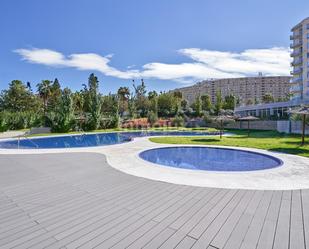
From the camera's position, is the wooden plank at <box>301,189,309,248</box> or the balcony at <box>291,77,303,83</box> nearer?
the wooden plank at <box>301,189,309,248</box>

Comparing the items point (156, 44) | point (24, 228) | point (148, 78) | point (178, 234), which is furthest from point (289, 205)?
point (148, 78)

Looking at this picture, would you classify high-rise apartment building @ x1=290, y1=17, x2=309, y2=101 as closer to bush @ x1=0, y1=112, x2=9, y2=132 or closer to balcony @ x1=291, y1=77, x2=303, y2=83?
balcony @ x1=291, y1=77, x2=303, y2=83

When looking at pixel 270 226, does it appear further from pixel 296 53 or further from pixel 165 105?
pixel 296 53

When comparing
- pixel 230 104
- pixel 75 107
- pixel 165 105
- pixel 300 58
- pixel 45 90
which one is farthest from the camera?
pixel 230 104

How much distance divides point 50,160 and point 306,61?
5013cm

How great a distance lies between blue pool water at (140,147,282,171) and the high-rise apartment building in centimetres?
3899

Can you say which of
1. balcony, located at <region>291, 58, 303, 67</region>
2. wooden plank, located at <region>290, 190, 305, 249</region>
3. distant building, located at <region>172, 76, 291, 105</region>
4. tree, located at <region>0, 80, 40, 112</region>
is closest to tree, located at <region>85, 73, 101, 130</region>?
tree, located at <region>0, 80, 40, 112</region>

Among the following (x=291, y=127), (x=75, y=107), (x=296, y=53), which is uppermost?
(x=296, y=53)

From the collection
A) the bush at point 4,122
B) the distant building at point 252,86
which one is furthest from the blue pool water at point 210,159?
the distant building at point 252,86

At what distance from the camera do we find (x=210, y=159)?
9.39 m

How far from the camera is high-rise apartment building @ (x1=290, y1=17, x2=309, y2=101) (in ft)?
133

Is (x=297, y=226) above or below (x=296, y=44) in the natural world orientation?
below

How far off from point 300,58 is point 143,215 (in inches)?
2122

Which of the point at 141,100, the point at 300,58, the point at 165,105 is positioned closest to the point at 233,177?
the point at 165,105
